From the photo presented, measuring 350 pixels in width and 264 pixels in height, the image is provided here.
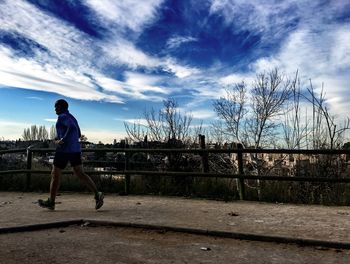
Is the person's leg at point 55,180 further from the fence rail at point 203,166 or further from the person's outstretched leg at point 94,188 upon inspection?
the fence rail at point 203,166

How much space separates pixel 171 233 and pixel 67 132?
2850 mm

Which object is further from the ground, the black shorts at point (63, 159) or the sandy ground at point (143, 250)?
the black shorts at point (63, 159)

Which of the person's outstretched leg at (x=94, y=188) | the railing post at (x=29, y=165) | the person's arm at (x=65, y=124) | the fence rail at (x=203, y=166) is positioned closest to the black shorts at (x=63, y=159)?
the person's outstretched leg at (x=94, y=188)

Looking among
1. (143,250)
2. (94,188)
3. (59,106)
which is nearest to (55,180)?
(94,188)

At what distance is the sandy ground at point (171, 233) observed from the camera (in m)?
4.85

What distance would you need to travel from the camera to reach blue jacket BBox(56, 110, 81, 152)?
305 inches

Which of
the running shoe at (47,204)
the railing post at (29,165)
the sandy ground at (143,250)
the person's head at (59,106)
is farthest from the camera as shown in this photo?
the railing post at (29,165)

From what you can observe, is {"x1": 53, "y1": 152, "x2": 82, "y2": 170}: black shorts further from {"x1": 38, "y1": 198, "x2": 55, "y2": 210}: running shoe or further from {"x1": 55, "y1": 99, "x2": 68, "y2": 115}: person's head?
{"x1": 55, "y1": 99, "x2": 68, "y2": 115}: person's head

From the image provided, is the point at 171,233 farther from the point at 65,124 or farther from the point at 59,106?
the point at 59,106

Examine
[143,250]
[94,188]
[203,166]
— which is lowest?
[143,250]

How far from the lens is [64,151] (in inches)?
305

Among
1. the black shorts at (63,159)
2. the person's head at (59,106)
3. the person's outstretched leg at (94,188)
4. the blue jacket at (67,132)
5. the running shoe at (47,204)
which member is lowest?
the running shoe at (47,204)

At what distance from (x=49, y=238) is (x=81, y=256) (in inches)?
41.6

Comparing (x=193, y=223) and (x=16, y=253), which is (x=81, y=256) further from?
(x=193, y=223)
